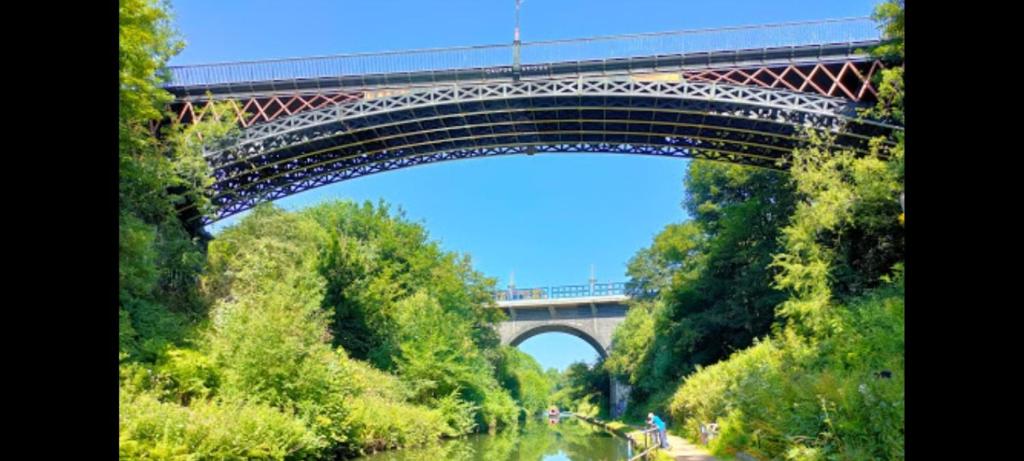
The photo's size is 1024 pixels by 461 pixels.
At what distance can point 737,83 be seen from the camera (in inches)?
1099

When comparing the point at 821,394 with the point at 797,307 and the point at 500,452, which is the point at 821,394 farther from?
the point at 500,452

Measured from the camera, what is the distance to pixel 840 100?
25.7 meters

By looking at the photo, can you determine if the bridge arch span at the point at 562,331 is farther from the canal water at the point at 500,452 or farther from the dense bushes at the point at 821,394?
the dense bushes at the point at 821,394

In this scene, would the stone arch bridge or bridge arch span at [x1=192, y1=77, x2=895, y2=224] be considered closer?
bridge arch span at [x1=192, y1=77, x2=895, y2=224]

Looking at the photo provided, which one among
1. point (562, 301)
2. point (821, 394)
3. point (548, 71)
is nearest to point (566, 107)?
point (548, 71)

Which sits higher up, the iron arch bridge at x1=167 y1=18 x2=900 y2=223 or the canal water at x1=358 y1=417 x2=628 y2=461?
the iron arch bridge at x1=167 y1=18 x2=900 y2=223

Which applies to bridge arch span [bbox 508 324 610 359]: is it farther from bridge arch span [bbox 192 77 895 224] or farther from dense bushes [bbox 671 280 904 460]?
dense bushes [bbox 671 280 904 460]

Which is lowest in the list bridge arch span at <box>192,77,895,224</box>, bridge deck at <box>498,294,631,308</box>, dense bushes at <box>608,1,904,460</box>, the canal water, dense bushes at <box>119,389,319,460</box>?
the canal water

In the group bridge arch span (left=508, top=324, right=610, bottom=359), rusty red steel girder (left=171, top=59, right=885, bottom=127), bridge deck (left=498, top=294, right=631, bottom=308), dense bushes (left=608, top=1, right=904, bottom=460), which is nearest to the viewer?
dense bushes (left=608, top=1, right=904, bottom=460)

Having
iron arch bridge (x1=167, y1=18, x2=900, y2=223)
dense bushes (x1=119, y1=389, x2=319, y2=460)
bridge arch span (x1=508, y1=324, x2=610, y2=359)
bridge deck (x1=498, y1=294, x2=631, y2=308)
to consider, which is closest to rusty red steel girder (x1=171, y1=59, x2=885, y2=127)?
iron arch bridge (x1=167, y1=18, x2=900, y2=223)

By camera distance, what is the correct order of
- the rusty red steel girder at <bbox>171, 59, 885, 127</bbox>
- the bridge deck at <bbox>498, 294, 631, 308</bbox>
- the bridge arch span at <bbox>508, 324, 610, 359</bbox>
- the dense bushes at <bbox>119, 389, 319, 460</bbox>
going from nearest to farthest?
1. the dense bushes at <bbox>119, 389, 319, 460</bbox>
2. the rusty red steel girder at <bbox>171, 59, 885, 127</bbox>
3. the bridge deck at <bbox>498, 294, 631, 308</bbox>
4. the bridge arch span at <bbox>508, 324, 610, 359</bbox>

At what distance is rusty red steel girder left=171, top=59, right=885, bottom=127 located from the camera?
26750 mm
